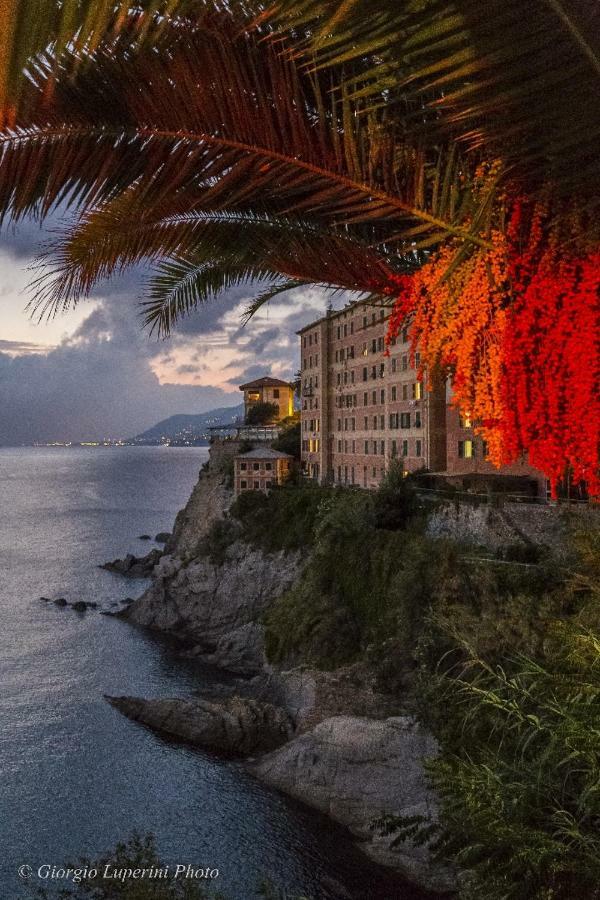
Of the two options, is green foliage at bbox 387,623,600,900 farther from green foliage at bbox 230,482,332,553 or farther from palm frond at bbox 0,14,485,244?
green foliage at bbox 230,482,332,553

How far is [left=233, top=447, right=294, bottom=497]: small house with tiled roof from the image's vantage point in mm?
57625

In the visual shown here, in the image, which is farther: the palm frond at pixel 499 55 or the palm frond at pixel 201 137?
the palm frond at pixel 201 137

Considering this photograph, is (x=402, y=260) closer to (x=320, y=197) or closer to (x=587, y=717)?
(x=320, y=197)

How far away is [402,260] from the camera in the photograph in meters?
5.55

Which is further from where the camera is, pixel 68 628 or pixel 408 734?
pixel 68 628

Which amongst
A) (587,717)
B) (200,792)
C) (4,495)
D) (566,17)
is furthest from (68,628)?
(4,495)

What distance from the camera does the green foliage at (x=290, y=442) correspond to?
217 ft

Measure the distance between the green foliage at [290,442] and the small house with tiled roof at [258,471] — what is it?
5899 millimetres

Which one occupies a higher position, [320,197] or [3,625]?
[320,197]

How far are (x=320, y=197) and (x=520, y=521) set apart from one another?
27.4 metres

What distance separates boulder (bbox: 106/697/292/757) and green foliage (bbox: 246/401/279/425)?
50.2m

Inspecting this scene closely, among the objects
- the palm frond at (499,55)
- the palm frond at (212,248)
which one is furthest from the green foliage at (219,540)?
the palm frond at (499,55)

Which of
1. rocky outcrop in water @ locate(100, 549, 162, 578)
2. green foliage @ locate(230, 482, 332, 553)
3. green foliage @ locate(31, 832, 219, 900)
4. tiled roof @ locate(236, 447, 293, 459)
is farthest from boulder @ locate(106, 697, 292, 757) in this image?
rocky outcrop in water @ locate(100, 549, 162, 578)

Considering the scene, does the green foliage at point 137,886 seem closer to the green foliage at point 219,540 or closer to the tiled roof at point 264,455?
the green foliage at point 219,540
